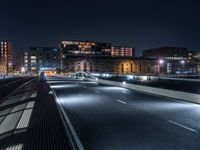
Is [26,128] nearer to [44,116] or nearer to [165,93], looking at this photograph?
[44,116]

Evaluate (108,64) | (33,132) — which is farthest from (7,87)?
(108,64)

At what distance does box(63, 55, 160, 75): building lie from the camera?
164 meters

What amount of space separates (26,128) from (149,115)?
21.9 feet

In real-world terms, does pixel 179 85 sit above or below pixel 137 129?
below

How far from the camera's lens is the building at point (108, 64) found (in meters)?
164

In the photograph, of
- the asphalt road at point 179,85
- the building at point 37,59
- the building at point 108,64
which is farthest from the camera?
the building at point 37,59

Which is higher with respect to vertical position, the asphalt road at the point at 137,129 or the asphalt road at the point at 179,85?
the asphalt road at the point at 137,129

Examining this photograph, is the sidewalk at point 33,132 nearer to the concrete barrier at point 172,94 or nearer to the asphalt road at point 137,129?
the asphalt road at point 137,129

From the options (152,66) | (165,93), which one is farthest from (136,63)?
(165,93)

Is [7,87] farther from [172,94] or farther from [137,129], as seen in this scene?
[137,129]

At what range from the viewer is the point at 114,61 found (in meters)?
171

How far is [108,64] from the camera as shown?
17000cm

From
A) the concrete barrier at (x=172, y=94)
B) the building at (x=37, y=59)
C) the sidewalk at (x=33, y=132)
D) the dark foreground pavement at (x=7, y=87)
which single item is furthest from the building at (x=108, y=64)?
the sidewalk at (x=33, y=132)

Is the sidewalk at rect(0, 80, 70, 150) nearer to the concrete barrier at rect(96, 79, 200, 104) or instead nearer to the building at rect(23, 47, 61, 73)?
the concrete barrier at rect(96, 79, 200, 104)
